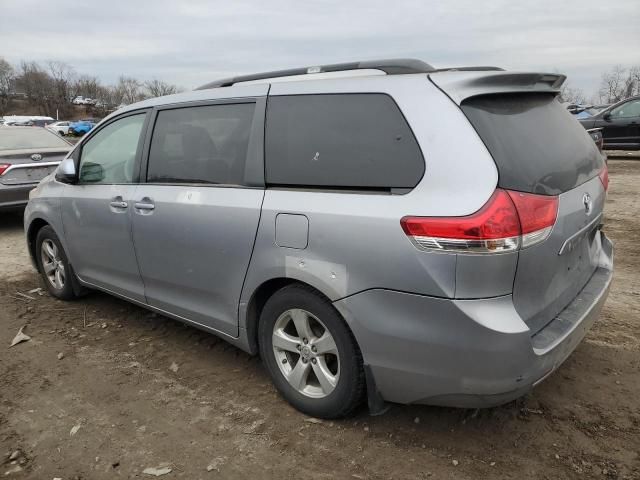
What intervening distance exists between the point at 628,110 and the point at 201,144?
1386cm

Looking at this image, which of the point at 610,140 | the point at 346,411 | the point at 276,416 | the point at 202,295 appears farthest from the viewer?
the point at 610,140

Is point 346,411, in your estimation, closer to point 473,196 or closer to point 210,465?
point 210,465

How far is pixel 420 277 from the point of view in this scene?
225 centimetres

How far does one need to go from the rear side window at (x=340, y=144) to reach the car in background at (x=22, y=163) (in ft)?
20.4

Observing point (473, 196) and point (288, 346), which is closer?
point (473, 196)

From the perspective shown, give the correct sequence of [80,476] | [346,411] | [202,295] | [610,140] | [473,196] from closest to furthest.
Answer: [473,196] < [80,476] < [346,411] < [202,295] < [610,140]

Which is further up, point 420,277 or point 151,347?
point 420,277

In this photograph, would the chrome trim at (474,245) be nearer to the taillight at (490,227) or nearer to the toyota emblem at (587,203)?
the taillight at (490,227)

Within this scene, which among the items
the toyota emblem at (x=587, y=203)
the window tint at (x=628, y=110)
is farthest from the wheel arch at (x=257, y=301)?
the window tint at (x=628, y=110)

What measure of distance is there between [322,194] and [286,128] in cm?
50

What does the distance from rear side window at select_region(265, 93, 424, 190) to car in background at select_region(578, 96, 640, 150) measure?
1302cm

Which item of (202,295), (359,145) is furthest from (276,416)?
(359,145)

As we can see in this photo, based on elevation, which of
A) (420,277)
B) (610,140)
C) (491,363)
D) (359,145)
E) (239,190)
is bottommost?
(610,140)

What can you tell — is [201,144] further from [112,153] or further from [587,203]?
[587,203]
